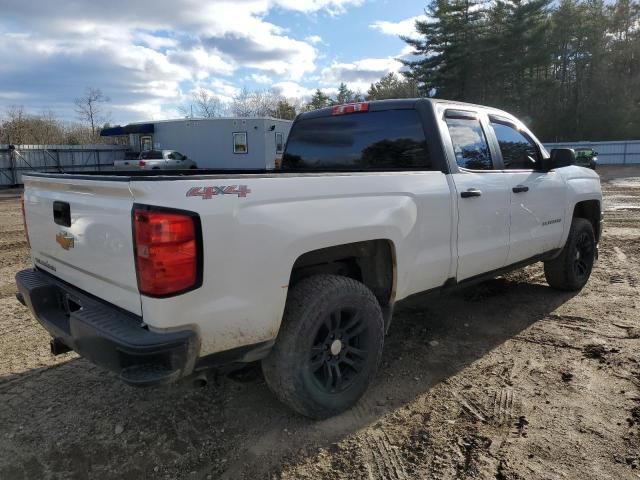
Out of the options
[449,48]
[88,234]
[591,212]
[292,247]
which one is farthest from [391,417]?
[449,48]

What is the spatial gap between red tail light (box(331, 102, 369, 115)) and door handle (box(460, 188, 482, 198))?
111 centimetres

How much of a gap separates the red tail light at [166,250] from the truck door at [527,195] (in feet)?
9.69

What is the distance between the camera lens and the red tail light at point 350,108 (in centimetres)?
419

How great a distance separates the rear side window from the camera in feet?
Answer: 12.6

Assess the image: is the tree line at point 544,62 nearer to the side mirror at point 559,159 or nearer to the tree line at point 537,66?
the tree line at point 537,66

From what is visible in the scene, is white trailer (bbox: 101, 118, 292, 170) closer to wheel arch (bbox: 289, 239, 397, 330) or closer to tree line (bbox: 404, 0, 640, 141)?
tree line (bbox: 404, 0, 640, 141)

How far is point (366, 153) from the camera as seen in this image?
4.13 m

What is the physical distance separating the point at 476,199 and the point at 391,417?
5.78ft

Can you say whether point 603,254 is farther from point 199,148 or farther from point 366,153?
point 199,148

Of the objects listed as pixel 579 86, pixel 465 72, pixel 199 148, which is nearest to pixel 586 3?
pixel 579 86

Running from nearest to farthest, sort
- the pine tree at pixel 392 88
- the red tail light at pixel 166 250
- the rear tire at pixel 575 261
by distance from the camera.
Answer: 1. the red tail light at pixel 166 250
2. the rear tire at pixel 575 261
3. the pine tree at pixel 392 88

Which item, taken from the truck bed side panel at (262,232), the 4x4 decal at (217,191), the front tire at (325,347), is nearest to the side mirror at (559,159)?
the truck bed side panel at (262,232)

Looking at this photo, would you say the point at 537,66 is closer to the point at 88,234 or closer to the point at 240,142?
the point at 240,142

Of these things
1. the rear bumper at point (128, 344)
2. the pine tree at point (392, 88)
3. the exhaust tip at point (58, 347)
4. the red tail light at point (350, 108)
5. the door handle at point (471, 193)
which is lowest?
the exhaust tip at point (58, 347)
